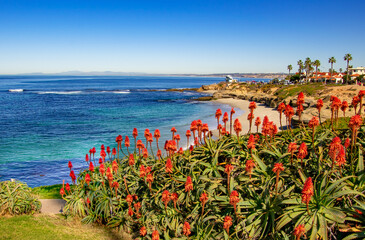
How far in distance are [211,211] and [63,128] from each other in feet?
111

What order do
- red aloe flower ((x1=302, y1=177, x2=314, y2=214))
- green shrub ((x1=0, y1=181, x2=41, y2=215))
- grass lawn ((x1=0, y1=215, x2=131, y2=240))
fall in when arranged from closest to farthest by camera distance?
1. red aloe flower ((x1=302, y1=177, x2=314, y2=214))
2. grass lawn ((x1=0, y1=215, x2=131, y2=240))
3. green shrub ((x1=0, y1=181, x2=41, y2=215))

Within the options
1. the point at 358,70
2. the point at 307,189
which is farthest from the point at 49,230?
the point at 358,70

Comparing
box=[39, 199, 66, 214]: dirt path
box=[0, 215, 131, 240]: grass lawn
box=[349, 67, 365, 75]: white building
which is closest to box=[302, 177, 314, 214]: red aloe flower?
box=[0, 215, 131, 240]: grass lawn

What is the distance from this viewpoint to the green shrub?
28.3ft

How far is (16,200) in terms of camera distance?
883cm

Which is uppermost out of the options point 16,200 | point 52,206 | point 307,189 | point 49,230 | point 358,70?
point 358,70

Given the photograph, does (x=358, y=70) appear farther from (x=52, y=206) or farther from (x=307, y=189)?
(x=307, y=189)

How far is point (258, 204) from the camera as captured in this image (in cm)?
541

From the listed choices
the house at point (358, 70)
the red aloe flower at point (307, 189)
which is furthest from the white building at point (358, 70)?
the red aloe flower at point (307, 189)

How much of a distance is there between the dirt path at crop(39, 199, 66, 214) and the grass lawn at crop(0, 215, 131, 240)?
4.62 feet

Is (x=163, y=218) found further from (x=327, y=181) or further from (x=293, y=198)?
(x=327, y=181)

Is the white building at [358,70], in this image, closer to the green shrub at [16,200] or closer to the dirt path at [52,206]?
the dirt path at [52,206]

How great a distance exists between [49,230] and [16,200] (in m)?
Answer: 2.31

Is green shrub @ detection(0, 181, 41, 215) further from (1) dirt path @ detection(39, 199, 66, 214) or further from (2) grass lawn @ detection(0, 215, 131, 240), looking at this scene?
(1) dirt path @ detection(39, 199, 66, 214)
